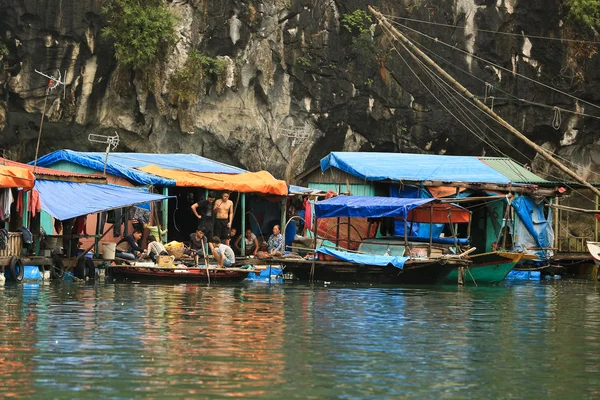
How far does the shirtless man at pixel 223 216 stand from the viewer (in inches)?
1088

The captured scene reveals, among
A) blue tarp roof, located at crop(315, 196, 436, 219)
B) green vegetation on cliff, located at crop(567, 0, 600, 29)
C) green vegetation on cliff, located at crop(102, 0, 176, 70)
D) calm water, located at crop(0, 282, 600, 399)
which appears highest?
green vegetation on cliff, located at crop(567, 0, 600, 29)

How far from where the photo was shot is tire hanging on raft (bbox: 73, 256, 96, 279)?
2356 centimetres

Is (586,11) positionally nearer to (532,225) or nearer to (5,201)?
(532,225)

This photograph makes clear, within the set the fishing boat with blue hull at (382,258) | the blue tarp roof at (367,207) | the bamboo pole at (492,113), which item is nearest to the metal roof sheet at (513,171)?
the bamboo pole at (492,113)

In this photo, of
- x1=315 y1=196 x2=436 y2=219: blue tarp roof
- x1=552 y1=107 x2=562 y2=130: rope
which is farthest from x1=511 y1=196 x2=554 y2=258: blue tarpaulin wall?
x1=552 y1=107 x2=562 y2=130: rope

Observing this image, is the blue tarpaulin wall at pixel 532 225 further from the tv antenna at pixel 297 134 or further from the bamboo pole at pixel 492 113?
the tv antenna at pixel 297 134

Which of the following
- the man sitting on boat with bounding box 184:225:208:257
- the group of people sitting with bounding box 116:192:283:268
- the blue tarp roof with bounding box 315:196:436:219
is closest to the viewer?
the group of people sitting with bounding box 116:192:283:268

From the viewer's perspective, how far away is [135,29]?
3278 centimetres

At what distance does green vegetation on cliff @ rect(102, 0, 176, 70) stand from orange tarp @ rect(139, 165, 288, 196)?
18.8 feet

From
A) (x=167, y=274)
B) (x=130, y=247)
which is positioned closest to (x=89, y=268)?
(x=130, y=247)

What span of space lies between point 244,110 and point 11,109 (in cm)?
705

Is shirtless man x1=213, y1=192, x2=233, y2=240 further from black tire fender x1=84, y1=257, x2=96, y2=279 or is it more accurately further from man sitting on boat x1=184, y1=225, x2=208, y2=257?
black tire fender x1=84, y1=257, x2=96, y2=279

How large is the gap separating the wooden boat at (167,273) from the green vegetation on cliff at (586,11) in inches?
687

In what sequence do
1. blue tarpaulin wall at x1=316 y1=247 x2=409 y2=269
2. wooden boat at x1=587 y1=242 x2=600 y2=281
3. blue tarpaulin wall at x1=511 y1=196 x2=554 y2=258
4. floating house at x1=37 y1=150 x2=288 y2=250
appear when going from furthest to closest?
blue tarpaulin wall at x1=511 y1=196 x2=554 y2=258, wooden boat at x1=587 y1=242 x2=600 y2=281, floating house at x1=37 y1=150 x2=288 y2=250, blue tarpaulin wall at x1=316 y1=247 x2=409 y2=269
